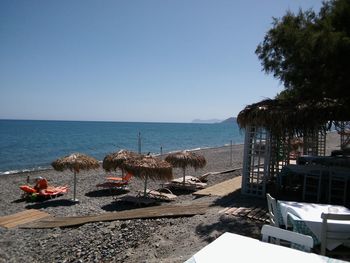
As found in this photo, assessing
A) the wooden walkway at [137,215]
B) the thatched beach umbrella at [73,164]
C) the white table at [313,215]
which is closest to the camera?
the white table at [313,215]

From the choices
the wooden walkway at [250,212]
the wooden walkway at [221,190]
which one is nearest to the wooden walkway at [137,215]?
the wooden walkway at [250,212]

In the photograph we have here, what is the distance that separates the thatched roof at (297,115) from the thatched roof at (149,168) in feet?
11.1

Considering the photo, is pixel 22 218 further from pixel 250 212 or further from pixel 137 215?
pixel 250 212

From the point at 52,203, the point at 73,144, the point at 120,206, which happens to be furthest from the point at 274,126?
the point at 73,144

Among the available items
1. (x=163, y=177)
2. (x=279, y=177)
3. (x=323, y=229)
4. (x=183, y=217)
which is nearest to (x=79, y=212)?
(x=163, y=177)

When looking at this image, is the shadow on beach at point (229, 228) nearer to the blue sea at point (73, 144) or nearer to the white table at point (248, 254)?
the white table at point (248, 254)

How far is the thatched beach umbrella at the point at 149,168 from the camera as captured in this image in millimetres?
10781

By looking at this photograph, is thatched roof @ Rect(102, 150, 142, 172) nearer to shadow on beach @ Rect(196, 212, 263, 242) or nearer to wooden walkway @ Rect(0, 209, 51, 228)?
wooden walkway @ Rect(0, 209, 51, 228)

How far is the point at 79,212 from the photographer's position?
1045 centimetres

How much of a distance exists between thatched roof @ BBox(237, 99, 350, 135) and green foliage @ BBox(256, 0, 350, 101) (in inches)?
35.4

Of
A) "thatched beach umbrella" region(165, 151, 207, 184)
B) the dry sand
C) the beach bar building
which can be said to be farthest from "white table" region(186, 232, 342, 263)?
"thatched beach umbrella" region(165, 151, 207, 184)

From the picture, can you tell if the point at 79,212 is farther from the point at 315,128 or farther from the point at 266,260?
the point at 266,260

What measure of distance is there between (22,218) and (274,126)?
7.41 metres

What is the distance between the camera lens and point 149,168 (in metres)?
10.7
